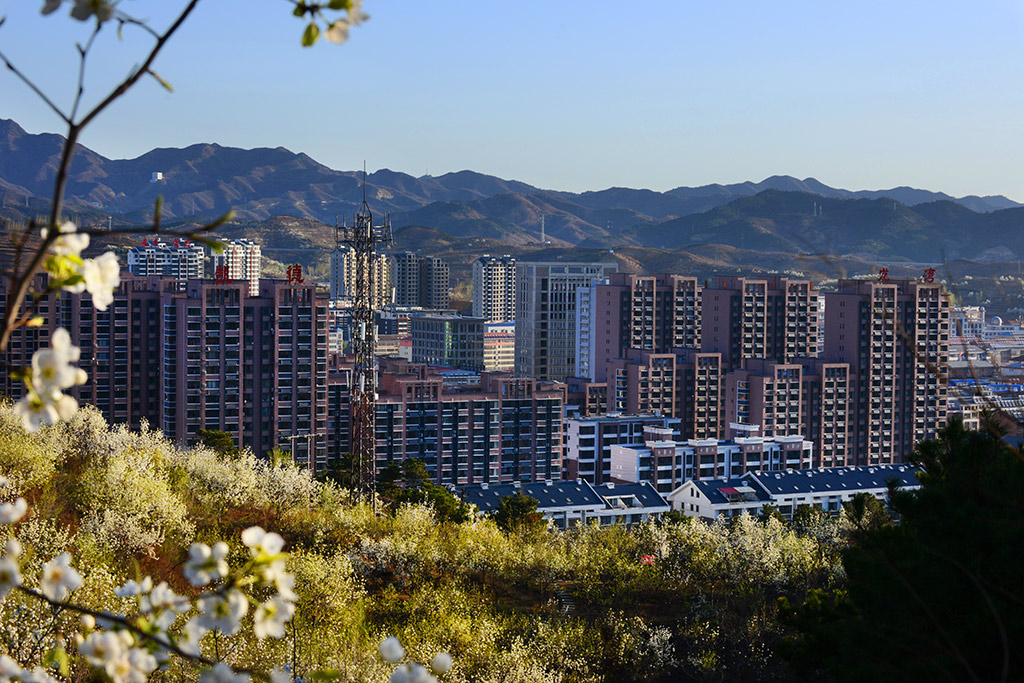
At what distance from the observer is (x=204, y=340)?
20156 millimetres

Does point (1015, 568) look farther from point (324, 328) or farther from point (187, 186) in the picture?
point (187, 186)

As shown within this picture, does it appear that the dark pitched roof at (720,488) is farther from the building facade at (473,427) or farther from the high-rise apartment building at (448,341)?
the high-rise apartment building at (448,341)

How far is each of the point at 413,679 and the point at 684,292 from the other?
2808cm

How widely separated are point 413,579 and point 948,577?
547cm

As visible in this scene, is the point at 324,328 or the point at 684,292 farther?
the point at 684,292

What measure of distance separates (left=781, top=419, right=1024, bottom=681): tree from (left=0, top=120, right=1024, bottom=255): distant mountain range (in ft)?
225

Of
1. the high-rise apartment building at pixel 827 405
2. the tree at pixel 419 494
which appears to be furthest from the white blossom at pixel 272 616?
the high-rise apartment building at pixel 827 405

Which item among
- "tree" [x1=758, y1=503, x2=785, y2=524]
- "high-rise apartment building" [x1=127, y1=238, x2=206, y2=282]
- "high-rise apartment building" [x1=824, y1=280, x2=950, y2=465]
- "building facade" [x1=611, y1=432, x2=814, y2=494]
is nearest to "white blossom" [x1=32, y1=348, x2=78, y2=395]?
"tree" [x1=758, y1=503, x2=785, y2=524]

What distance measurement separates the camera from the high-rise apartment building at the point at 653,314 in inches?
1131

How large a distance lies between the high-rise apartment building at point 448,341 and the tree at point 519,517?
2663 cm

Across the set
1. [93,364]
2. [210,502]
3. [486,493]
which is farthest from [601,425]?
[210,502]

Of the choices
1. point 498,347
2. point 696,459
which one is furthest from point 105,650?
point 498,347

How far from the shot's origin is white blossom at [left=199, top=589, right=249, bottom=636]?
1.11 m

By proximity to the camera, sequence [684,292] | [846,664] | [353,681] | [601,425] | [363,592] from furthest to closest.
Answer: [684,292]
[601,425]
[363,592]
[353,681]
[846,664]
